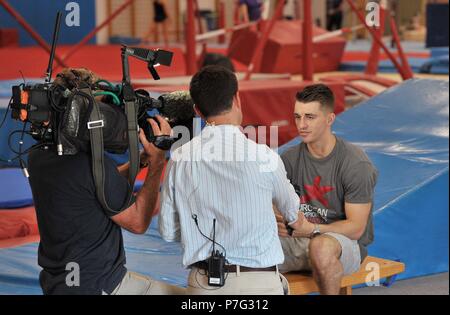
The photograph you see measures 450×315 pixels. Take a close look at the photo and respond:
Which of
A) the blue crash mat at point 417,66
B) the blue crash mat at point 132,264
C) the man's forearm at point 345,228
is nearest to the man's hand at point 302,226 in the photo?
the man's forearm at point 345,228

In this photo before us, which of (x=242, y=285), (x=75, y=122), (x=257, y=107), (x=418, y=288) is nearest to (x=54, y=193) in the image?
(x=75, y=122)

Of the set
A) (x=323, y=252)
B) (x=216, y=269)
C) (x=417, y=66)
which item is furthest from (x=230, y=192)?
(x=417, y=66)

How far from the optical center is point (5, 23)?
13.6 m

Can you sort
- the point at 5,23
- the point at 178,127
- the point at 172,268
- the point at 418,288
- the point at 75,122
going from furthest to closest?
the point at 5,23
the point at 418,288
the point at 172,268
the point at 178,127
the point at 75,122

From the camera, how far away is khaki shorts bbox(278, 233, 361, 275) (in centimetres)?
319

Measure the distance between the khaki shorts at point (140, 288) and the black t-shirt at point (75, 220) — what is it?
1.3 inches

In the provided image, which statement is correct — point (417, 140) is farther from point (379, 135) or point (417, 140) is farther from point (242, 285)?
point (242, 285)

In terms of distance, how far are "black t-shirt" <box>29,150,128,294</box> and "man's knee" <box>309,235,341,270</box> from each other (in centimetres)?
91

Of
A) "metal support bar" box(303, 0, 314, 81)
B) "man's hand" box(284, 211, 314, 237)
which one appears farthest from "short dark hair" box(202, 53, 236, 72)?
"man's hand" box(284, 211, 314, 237)

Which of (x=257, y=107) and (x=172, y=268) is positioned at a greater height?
(x=257, y=107)

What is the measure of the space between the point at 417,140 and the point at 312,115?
2071 millimetres

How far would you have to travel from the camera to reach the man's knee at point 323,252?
10.1 ft

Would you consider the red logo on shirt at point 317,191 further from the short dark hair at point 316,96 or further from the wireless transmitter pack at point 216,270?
the wireless transmitter pack at point 216,270

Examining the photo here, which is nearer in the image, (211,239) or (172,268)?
(211,239)
